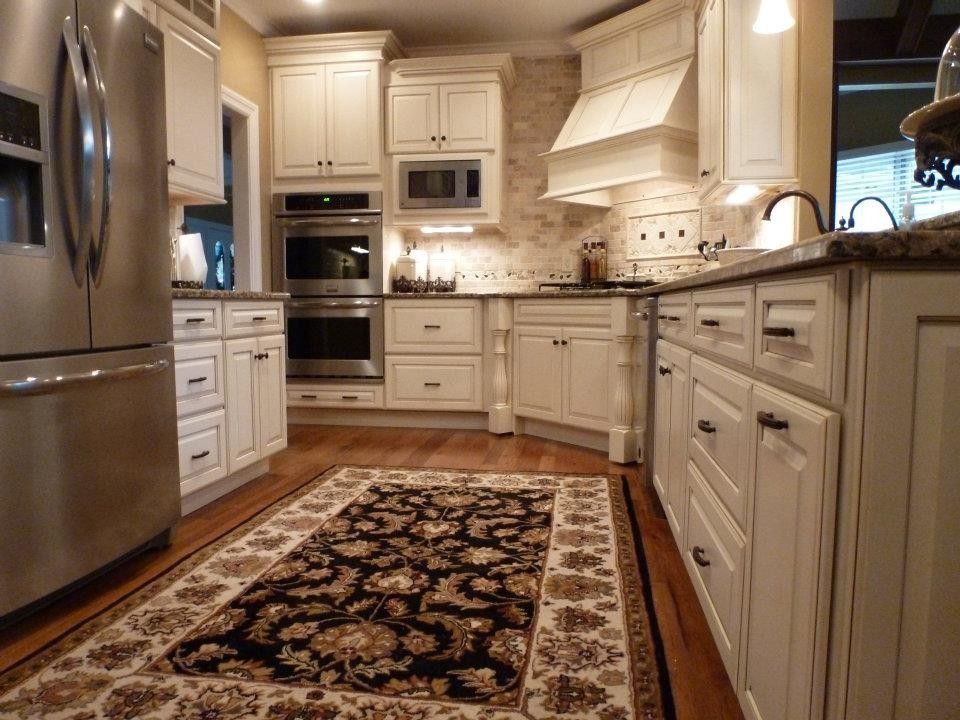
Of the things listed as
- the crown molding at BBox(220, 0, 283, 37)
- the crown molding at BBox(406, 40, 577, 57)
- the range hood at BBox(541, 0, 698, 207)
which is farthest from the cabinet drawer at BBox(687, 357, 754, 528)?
the crown molding at BBox(220, 0, 283, 37)

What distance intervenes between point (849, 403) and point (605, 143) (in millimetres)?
3290

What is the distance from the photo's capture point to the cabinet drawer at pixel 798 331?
2.41ft

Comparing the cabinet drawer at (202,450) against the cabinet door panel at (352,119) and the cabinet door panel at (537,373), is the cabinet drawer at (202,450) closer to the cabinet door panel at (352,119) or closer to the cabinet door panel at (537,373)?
the cabinet door panel at (537,373)

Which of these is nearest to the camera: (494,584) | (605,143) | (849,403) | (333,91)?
(849,403)

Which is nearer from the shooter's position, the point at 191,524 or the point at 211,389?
the point at 191,524

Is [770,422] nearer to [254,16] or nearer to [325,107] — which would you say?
[325,107]

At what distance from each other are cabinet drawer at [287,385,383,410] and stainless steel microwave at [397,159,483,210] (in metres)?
1.30

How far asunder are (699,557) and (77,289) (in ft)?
5.59

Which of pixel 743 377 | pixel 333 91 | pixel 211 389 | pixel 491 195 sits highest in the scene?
pixel 333 91

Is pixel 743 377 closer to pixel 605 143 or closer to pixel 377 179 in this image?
pixel 605 143

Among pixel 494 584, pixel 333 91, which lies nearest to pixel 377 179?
pixel 333 91

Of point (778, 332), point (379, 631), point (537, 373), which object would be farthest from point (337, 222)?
point (778, 332)

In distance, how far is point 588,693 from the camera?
4.11ft

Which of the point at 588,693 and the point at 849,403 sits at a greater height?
the point at 849,403
